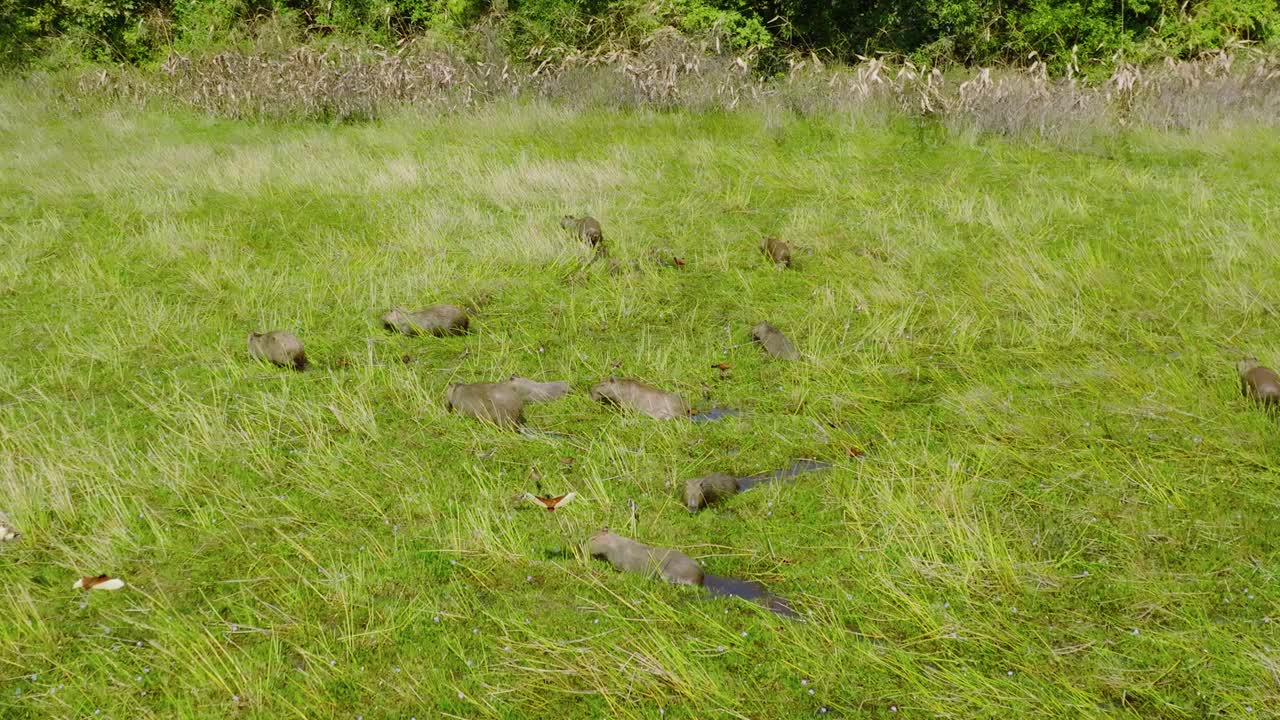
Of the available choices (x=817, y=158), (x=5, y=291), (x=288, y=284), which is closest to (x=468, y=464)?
(x=288, y=284)

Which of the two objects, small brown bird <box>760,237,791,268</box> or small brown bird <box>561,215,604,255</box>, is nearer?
small brown bird <box>760,237,791,268</box>

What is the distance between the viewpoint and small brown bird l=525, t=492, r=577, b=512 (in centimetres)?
355

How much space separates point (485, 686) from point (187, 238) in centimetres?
576

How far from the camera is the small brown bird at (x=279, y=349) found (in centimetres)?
501

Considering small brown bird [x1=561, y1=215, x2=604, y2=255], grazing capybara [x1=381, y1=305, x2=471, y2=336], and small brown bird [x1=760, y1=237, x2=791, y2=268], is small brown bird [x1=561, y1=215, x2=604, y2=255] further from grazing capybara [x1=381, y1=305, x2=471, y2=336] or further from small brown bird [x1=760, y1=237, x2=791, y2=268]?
grazing capybara [x1=381, y1=305, x2=471, y2=336]

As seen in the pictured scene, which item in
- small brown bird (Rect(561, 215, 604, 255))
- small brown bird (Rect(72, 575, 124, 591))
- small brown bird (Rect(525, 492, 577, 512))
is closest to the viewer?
small brown bird (Rect(72, 575, 124, 591))

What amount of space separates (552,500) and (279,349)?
2.24 meters

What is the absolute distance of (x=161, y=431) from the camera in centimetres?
432

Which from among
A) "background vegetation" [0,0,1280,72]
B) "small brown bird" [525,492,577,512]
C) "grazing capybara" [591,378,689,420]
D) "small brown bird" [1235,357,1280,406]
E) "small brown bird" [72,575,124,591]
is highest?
"small brown bird" [1235,357,1280,406]

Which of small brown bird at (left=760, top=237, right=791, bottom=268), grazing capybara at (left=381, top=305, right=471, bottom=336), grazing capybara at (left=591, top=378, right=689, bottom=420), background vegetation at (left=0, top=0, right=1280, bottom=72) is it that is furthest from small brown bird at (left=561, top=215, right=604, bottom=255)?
background vegetation at (left=0, top=0, right=1280, bottom=72)

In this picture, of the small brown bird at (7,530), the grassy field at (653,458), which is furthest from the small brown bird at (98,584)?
the small brown bird at (7,530)

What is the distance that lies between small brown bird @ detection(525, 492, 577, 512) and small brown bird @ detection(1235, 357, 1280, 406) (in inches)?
120

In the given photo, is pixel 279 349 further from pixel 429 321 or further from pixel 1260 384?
pixel 1260 384

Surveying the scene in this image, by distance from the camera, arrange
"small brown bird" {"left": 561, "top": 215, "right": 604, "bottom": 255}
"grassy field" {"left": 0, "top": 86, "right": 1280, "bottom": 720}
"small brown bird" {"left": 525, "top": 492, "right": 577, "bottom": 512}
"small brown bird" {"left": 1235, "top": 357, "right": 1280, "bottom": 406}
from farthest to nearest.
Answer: "small brown bird" {"left": 561, "top": 215, "right": 604, "bottom": 255} < "small brown bird" {"left": 1235, "top": 357, "right": 1280, "bottom": 406} < "small brown bird" {"left": 525, "top": 492, "right": 577, "bottom": 512} < "grassy field" {"left": 0, "top": 86, "right": 1280, "bottom": 720}
